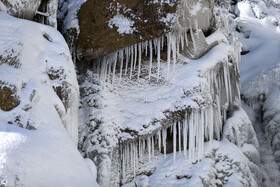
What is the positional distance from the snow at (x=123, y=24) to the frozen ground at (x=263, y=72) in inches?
179

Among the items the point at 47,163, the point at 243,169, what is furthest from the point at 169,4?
the point at 47,163

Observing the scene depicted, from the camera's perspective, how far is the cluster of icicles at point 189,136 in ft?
19.1

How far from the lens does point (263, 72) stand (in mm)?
9383

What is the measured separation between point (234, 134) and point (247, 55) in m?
4.43

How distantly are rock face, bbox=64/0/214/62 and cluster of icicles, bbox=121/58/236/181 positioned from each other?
4.02 feet

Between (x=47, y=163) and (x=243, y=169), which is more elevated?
(x=47, y=163)

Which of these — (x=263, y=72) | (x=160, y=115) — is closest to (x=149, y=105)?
(x=160, y=115)

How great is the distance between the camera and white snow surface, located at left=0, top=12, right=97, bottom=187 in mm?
2738

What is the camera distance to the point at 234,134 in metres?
6.69

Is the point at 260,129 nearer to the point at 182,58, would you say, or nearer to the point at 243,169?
the point at 243,169

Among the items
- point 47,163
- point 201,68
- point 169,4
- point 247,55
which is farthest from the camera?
point 247,55

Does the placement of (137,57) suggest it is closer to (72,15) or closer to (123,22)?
(123,22)

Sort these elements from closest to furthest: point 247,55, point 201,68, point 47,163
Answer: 1. point 47,163
2. point 201,68
3. point 247,55

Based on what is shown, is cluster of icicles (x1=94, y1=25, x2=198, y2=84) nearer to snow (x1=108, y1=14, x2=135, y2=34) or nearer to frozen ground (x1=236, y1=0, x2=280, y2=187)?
snow (x1=108, y1=14, x2=135, y2=34)
